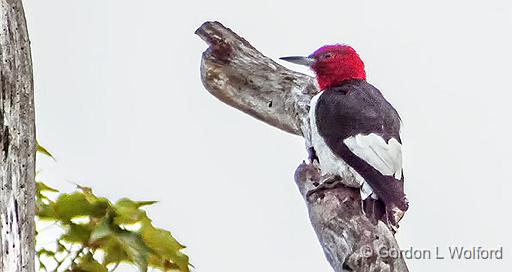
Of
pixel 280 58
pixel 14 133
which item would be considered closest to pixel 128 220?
pixel 14 133

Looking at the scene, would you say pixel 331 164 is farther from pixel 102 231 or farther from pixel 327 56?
pixel 102 231

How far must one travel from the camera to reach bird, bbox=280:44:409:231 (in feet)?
8.09

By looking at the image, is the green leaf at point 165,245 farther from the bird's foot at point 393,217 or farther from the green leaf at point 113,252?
the bird's foot at point 393,217

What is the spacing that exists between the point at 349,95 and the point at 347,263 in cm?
67

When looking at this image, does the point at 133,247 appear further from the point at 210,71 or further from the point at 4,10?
the point at 210,71

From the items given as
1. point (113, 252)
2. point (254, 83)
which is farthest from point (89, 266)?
point (254, 83)

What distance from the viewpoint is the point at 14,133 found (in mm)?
1800

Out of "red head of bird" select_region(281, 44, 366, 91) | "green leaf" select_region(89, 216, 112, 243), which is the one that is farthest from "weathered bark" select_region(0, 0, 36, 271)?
"red head of bird" select_region(281, 44, 366, 91)

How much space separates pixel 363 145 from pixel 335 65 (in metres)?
0.52

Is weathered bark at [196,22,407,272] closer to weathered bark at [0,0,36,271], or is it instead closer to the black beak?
the black beak

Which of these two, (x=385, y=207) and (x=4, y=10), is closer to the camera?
(x=4, y=10)

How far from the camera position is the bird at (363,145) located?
247 cm

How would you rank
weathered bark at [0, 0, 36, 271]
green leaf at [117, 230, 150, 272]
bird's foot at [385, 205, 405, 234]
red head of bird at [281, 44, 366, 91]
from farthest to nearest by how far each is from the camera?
red head of bird at [281, 44, 366, 91] < bird's foot at [385, 205, 405, 234] < green leaf at [117, 230, 150, 272] < weathered bark at [0, 0, 36, 271]

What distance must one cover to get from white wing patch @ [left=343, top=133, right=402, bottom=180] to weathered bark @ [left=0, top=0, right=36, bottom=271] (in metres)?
→ 0.97
